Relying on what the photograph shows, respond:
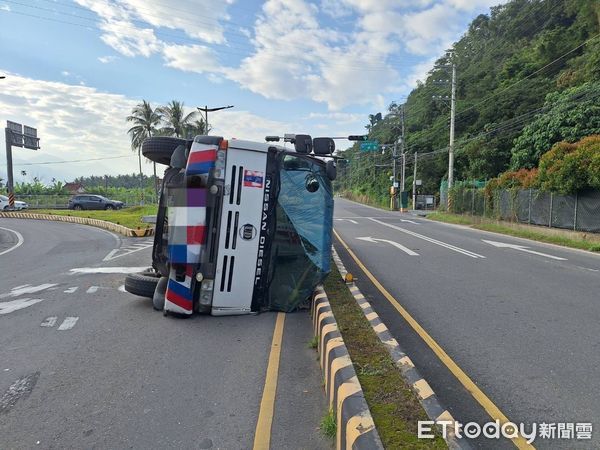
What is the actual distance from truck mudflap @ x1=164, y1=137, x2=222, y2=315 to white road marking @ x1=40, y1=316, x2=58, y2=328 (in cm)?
177

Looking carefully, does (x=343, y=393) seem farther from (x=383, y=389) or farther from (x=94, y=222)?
(x=94, y=222)

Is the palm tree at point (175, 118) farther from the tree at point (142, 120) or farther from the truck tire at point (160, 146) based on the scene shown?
the truck tire at point (160, 146)

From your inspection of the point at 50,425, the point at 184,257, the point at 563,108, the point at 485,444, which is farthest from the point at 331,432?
the point at 563,108

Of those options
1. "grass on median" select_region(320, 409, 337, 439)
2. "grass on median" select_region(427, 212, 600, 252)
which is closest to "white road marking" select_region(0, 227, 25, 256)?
"grass on median" select_region(320, 409, 337, 439)

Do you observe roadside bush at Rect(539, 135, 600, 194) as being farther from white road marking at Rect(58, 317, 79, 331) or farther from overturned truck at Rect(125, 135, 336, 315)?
white road marking at Rect(58, 317, 79, 331)

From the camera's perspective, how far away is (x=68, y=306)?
688 centimetres

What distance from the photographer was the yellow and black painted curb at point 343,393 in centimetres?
275

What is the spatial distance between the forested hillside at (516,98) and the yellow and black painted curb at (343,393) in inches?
1136

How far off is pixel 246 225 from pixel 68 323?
9.47 feet

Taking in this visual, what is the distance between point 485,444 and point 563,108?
105ft

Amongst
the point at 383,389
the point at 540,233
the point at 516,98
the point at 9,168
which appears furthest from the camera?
the point at 516,98

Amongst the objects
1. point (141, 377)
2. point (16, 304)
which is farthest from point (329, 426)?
point (16, 304)

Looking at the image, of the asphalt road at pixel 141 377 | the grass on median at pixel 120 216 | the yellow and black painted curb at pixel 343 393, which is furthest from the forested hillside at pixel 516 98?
the asphalt road at pixel 141 377

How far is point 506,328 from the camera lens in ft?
18.4
